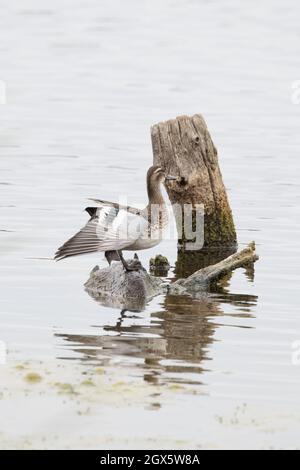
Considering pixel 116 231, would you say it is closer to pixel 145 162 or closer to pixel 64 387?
pixel 64 387

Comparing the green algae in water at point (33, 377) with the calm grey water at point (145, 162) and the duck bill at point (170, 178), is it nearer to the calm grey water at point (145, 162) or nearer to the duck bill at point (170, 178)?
the calm grey water at point (145, 162)

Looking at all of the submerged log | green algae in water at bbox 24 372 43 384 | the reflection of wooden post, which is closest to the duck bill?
the reflection of wooden post

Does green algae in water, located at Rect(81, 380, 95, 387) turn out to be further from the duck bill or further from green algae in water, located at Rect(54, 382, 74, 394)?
the duck bill

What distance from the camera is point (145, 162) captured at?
66.8 ft

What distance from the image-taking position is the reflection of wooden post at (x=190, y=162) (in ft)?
44.7

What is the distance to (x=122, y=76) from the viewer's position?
29234 millimetres

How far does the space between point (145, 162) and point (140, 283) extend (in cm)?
864

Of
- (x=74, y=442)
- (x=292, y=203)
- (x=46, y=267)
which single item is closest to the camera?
(x=74, y=442)

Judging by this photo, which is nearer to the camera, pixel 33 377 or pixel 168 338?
pixel 33 377

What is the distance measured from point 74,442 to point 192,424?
905 millimetres

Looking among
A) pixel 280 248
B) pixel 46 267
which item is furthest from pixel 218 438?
pixel 280 248

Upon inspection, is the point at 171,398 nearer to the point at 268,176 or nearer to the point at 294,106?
the point at 268,176

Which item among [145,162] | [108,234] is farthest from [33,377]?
[145,162]

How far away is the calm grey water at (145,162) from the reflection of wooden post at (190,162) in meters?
0.95
